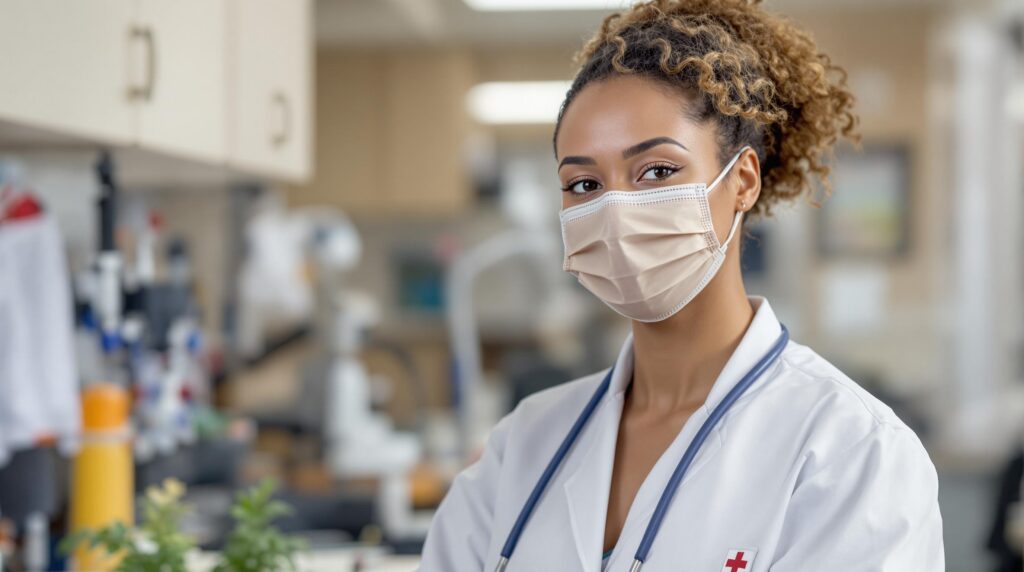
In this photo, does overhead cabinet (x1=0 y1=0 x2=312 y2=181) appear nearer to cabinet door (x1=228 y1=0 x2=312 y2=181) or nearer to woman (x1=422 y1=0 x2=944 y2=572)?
cabinet door (x1=228 y1=0 x2=312 y2=181)

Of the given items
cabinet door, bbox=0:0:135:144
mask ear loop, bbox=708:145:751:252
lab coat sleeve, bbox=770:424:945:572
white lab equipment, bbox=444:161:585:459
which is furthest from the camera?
white lab equipment, bbox=444:161:585:459

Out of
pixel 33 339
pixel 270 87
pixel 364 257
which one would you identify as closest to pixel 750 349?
pixel 33 339

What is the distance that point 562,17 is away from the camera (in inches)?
250

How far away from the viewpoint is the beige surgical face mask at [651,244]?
4.13 ft

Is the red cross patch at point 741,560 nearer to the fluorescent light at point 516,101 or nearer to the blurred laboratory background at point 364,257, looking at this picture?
the blurred laboratory background at point 364,257

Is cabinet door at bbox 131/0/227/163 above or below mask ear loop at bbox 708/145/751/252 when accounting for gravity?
above

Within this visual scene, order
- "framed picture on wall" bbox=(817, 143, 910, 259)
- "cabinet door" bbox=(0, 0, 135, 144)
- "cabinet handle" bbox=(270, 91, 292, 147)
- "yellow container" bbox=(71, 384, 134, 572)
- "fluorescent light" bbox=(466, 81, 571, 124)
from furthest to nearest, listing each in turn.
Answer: "fluorescent light" bbox=(466, 81, 571, 124)
"framed picture on wall" bbox=(817, 143, 910, 259)
"cabinet handle" bbox=(270, 91, 292, 147)
"yellow container" bbox=(71, 384, 134, 572)
"cabinet door" bbox=(0, 0, 135, 144)

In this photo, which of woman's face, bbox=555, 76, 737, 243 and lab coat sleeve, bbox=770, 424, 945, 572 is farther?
woman's face, bbox=555, 76, 737, 243

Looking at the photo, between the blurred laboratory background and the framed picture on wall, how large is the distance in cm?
2

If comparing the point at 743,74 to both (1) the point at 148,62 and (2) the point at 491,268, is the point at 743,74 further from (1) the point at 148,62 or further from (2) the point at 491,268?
(2) the point at 491,268

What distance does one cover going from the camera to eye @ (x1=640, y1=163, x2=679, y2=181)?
4.10 feet

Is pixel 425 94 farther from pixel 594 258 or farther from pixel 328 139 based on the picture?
pixel 594 258

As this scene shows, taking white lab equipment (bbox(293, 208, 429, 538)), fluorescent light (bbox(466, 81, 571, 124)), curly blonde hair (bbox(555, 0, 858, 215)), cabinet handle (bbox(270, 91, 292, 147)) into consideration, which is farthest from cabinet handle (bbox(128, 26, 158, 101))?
fluorescent light (bbox(466, 81, 571, 124))

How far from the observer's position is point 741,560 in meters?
1.12
